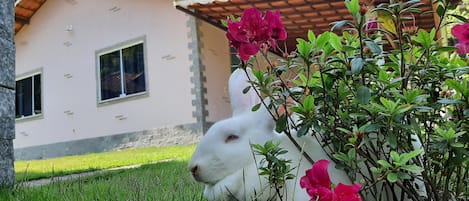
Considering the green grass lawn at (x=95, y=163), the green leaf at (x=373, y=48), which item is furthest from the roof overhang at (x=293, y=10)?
the green leaf at (x=373, y=48)

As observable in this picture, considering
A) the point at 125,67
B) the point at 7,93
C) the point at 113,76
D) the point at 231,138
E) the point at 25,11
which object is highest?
the point at 25,11

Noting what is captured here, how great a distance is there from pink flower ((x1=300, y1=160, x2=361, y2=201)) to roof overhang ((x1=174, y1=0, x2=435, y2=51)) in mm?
6183

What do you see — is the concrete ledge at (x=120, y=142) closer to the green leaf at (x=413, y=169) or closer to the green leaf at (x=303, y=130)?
the green leaf at (x=303, y=130)

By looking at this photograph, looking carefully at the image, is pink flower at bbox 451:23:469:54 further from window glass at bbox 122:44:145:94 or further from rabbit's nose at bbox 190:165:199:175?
window glass at bbox 122:44:145:94

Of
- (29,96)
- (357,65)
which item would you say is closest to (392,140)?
(357,65)

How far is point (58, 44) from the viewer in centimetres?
1148

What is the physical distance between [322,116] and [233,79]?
0.29 m

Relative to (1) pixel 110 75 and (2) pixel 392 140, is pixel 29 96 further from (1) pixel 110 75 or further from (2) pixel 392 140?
(2) pixel 392 140

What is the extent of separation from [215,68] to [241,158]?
791cm

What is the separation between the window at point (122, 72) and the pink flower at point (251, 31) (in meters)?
8.79

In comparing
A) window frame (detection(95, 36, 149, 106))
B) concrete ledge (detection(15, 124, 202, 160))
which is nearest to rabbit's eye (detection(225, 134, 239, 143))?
concrete ledge (detection(15, 124, 202, 160))

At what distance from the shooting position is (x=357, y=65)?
3.55 feet

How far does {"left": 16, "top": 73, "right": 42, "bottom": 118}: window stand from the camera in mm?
11766

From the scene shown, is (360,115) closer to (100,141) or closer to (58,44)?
(100,141)
